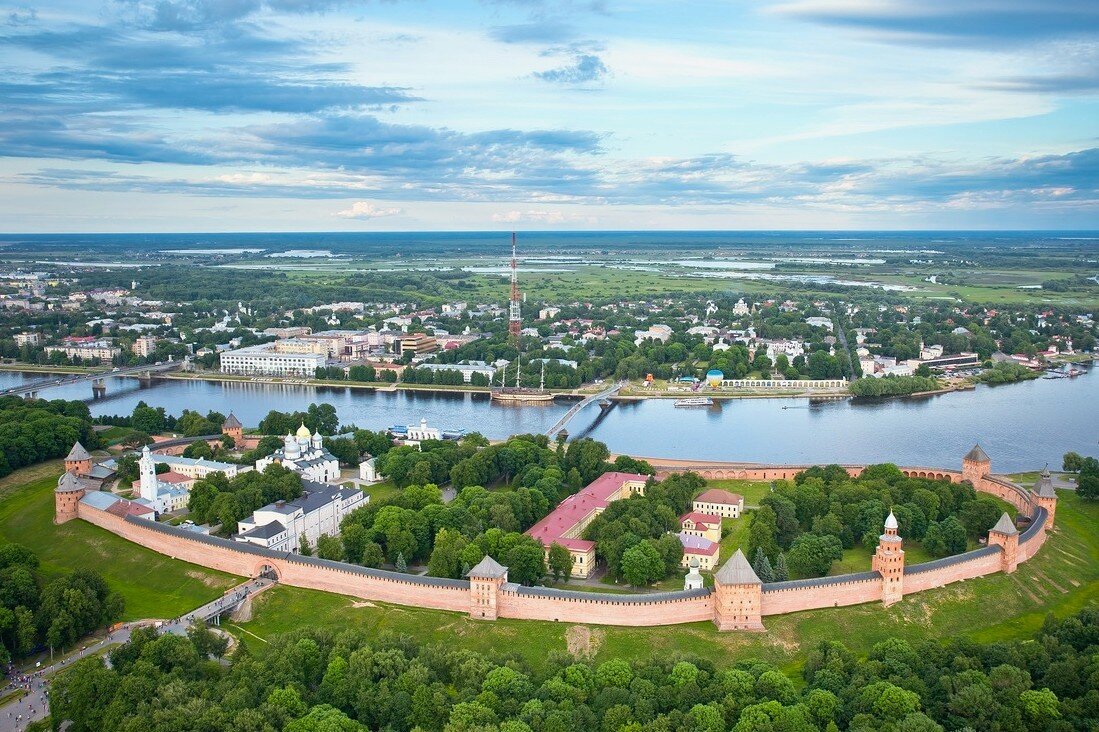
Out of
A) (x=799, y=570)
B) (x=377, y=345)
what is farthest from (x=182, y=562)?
(x=377, y=345)

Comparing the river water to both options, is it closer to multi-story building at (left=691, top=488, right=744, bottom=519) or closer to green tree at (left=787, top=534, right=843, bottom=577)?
multi-story building at (left=691, top=488, right=744, bottom=519)

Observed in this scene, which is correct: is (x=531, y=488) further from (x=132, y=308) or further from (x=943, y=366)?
(x=132, y=308)

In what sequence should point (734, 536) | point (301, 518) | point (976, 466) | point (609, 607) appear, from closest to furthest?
point (609, 607) < point (301, 518) < point (734, 536) < point (976, 466)

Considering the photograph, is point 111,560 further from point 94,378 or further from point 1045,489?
point 94,378

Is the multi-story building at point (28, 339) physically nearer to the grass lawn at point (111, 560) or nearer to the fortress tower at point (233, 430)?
the fortress tower at point (233, 430)

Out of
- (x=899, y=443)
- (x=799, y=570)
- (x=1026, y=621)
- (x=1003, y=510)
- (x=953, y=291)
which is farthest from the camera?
(x=953, y=291)

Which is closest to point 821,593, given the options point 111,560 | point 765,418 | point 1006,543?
point 1006,543
